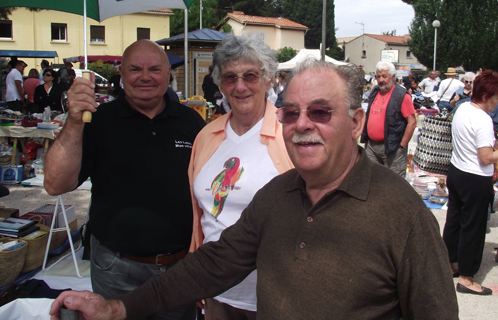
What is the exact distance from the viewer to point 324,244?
1.28m

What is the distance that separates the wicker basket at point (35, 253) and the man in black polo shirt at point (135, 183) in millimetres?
2220

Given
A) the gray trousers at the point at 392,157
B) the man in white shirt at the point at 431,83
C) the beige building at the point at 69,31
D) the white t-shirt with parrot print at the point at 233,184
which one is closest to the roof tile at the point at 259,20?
the beige building at the point at 69,31

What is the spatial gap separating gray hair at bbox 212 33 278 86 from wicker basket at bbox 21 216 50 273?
297cm

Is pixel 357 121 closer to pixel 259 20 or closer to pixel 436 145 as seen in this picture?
pixel 436 145

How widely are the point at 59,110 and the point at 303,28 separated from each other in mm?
48582

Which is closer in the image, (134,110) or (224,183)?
Answer: (224,183)

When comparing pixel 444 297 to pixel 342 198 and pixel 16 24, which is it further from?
pixel 16 24

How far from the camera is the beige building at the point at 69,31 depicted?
32.0m

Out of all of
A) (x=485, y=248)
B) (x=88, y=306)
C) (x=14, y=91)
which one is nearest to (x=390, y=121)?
(x=485, y=248)

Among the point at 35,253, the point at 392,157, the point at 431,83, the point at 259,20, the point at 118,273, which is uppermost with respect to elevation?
the point at 259,20

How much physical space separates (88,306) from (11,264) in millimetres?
3030

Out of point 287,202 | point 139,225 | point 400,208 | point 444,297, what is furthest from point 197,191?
point 444,297

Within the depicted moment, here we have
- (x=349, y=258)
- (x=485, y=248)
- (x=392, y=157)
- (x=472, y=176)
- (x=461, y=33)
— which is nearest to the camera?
(x=349, y=258)

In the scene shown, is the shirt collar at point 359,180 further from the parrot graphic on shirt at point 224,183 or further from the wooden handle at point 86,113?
the wooden handle at point 86,113
